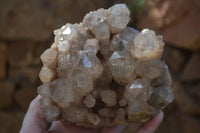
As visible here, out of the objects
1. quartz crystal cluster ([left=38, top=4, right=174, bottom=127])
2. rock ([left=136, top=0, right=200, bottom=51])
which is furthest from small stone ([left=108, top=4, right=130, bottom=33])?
rock ([left=136, top=0, right=200, bottom=51])

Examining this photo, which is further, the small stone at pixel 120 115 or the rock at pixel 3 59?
the rock at pixel 3 59

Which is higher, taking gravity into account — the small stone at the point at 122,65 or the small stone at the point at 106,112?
the small stone at the point at 122,65

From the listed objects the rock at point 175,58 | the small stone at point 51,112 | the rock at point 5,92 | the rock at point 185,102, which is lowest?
the rock at point 185,102

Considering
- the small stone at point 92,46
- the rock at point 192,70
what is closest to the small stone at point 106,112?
the small stone at point 92,46

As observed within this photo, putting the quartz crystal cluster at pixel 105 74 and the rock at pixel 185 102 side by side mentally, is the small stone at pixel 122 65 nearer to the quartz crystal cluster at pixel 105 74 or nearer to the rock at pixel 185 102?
the quartz crystal cluster at pixel 105 74

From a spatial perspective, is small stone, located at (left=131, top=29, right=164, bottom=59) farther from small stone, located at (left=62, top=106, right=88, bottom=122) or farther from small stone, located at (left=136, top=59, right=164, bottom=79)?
small stone, located at (left=62, top=106, right=88, bottom=122)

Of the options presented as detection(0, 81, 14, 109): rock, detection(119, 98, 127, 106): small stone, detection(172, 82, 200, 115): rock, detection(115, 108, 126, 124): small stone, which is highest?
detection(119, 98, 127, 106): small stone
